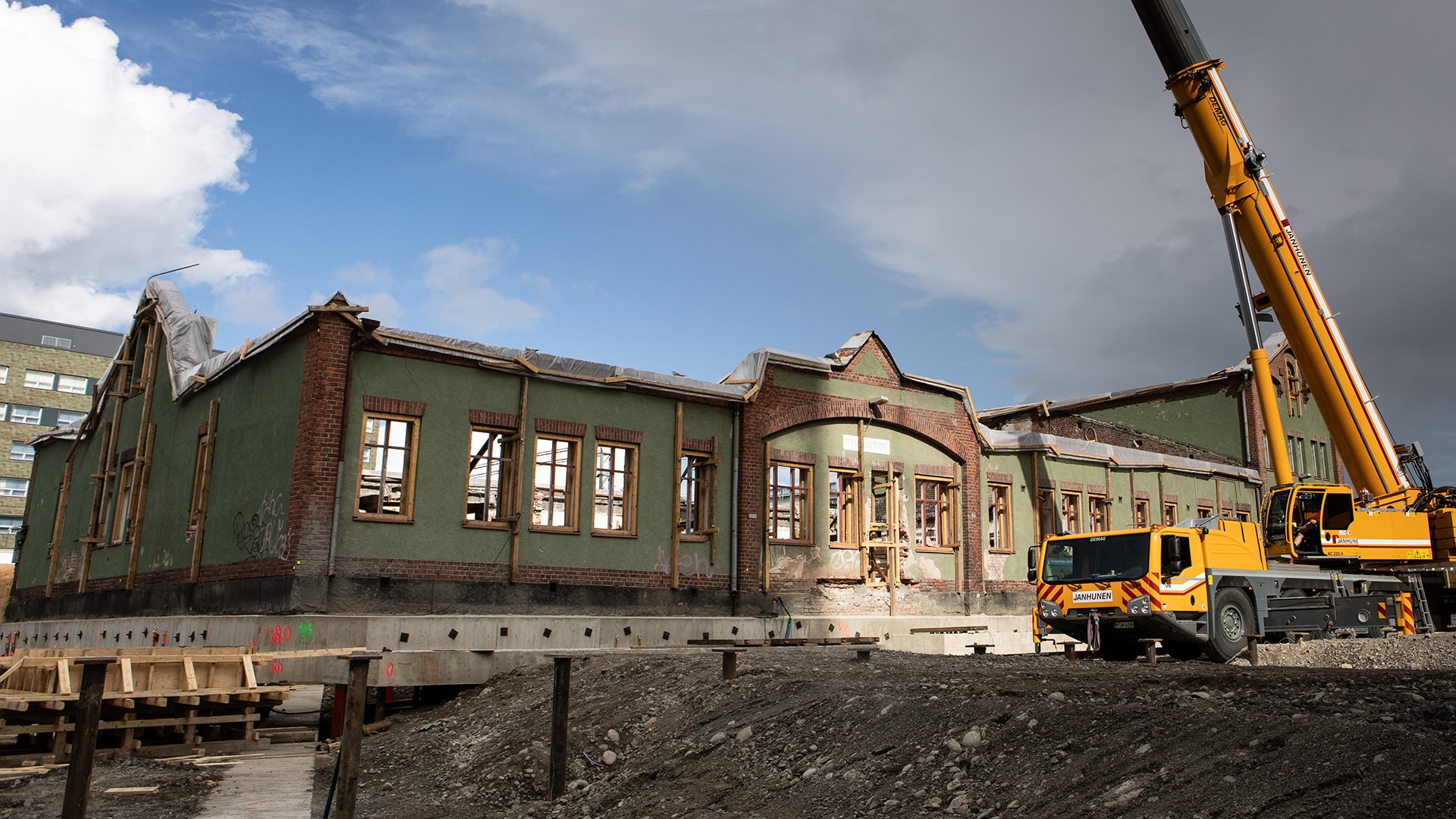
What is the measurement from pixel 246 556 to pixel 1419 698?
16.5 m

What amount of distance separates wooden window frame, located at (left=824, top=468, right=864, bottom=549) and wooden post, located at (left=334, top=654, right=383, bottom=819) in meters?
15.2

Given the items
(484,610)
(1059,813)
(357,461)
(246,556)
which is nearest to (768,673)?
(1059,813)

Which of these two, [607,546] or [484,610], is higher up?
[607,546]

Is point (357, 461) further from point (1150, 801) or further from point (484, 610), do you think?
point (1150, 801)

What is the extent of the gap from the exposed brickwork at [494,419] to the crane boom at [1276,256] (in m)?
13.0

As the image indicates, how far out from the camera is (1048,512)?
28.0 meters

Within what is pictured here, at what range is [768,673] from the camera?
11688 mm

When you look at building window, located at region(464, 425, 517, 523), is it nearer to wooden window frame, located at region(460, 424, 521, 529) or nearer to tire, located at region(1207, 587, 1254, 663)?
wooden window frame, located at region(460, 424, 521, 529)

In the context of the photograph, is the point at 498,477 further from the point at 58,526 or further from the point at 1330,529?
the point at 58,526

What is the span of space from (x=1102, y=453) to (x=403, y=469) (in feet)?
64.3

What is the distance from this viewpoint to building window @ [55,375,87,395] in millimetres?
69688

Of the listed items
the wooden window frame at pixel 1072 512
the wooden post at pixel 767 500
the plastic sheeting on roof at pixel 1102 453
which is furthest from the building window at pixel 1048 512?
the wooden post at pixel 767 500

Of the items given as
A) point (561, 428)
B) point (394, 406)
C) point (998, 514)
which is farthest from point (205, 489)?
point (998, 514)

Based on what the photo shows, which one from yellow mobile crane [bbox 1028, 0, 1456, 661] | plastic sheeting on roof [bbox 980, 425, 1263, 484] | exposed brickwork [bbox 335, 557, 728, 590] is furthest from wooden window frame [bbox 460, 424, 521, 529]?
plastic sheeting on roof [bbox 980, 425, 1263, 484]
